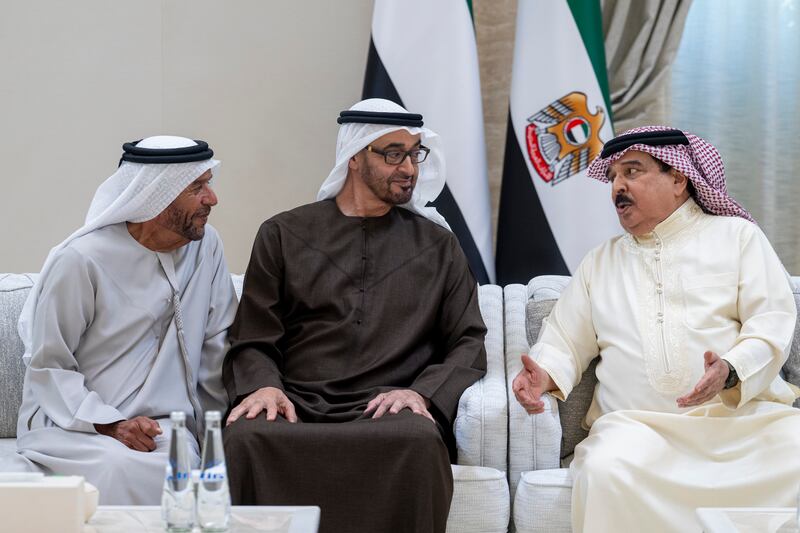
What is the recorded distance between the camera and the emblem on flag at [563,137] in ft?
14.3

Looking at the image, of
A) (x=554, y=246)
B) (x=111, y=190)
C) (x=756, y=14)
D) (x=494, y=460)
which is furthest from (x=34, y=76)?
(x=756, y=14)

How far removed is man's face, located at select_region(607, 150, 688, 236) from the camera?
3441 mm

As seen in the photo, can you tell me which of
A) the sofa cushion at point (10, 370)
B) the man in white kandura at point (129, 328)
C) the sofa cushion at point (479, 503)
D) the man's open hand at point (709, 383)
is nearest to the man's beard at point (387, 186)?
the man in white kandura at point (129, 328)

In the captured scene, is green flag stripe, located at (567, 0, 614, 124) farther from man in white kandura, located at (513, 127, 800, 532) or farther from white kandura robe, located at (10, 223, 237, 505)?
white kandura robe, located at (10, 223, 237, 505)

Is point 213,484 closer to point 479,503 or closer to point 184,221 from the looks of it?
point 479,503

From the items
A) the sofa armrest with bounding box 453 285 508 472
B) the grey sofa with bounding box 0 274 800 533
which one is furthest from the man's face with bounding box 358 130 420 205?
the sofa armrest with bounding box 453 285 508 472

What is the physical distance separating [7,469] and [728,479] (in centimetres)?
207

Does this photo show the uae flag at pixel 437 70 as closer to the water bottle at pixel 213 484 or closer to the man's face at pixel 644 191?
the man's face at pixel 644 191

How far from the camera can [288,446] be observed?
3.06 m

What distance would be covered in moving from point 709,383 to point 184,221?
1688 mm

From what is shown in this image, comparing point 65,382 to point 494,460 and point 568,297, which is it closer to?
point 494,460

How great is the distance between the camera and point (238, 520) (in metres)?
2.26

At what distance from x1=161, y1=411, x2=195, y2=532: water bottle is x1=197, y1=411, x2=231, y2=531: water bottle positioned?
20 mm

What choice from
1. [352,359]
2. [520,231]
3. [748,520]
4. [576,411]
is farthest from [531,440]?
[520,231]
